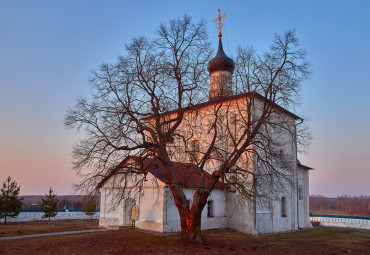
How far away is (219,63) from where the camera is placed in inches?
1005

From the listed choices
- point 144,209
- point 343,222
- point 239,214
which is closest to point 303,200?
point 343,222

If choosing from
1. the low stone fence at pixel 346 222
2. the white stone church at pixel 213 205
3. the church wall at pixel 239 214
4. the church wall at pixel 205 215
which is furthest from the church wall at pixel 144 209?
the low stone fence at pixel 346 222

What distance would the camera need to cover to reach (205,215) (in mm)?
21719

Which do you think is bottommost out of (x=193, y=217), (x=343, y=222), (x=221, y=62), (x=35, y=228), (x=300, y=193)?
(x=343, y=222)

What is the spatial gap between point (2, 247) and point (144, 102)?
896 centimetres

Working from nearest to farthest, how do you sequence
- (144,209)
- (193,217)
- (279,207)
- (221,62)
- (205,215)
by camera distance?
(193,217) < (144,209) < (205,215) < (279,207) < (221,62)

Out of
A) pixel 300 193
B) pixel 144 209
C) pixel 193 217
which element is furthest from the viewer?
pixel 300 193

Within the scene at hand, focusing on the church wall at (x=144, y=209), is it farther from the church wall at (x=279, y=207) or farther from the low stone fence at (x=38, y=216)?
the low stone fence at (x=38, y=216)

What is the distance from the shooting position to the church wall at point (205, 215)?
64.2 feet

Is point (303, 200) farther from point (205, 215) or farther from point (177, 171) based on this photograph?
point (177, 171)

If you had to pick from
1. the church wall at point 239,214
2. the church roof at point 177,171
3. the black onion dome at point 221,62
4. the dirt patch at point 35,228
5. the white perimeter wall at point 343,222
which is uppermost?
the black onion dome at point 221,62

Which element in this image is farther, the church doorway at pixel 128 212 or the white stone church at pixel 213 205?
the church doorway at pixel 128 212

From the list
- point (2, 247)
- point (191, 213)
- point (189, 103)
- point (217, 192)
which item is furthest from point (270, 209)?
point (2, 247)

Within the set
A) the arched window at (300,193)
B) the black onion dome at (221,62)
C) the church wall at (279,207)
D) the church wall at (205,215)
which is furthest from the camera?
the arched window at (300,193)
